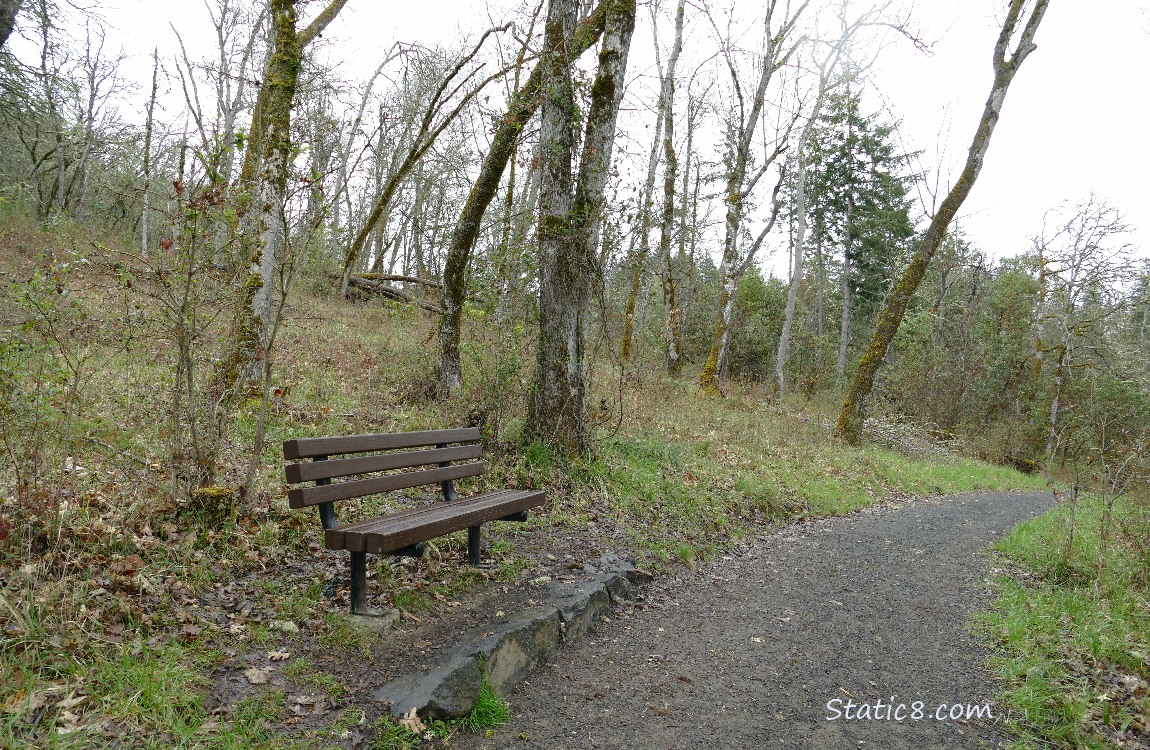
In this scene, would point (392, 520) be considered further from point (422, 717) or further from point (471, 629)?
point (422, 717)

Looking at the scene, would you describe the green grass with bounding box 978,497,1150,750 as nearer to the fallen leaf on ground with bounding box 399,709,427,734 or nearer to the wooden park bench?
the fallen leaf on ground with bounding box 399,709,427,734

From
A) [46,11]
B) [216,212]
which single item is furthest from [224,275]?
[46,11]

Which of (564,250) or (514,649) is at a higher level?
(564,250)

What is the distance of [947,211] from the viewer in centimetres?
1365

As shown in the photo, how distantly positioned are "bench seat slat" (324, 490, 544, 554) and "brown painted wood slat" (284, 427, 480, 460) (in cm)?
46

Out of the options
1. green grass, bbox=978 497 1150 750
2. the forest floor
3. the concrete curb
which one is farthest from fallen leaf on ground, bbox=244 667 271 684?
green grass, bbox=978 497 1150 750

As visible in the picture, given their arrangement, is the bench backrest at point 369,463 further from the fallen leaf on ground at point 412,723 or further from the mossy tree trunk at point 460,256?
the mossy tree trunk at point 460,256

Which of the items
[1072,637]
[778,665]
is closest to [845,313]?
[1072,637]

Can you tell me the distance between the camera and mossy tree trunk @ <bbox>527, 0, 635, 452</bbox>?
22.9ft

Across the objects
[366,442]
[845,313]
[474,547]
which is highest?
[845,313]

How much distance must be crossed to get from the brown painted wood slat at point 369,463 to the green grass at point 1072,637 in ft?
12.8

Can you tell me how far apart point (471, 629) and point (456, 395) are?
181 inches

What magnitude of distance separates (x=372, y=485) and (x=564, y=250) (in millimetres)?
3580

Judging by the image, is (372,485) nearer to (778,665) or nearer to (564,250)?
(778,665)
